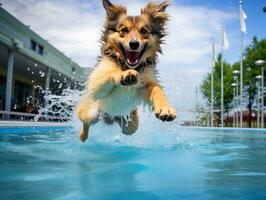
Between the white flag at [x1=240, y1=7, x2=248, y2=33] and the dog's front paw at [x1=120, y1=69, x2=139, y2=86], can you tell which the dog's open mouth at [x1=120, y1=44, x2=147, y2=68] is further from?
the white flag at [x1=240, y1=7, x2=248, y2=33]

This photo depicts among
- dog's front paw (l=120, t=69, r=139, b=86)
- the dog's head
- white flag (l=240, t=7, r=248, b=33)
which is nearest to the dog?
the dog's head

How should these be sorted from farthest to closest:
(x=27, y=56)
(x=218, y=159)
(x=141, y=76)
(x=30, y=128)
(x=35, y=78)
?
(x=35, y=78) < (x=27, y=56) < (x=30, y=128) < (x=141, y=76) < (x=218, y=159)

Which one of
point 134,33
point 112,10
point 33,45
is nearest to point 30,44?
point 33,45

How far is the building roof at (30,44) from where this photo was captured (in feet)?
48.9

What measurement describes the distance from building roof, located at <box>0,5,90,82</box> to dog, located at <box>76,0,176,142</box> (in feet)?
18.1

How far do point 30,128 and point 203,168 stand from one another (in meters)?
8.24

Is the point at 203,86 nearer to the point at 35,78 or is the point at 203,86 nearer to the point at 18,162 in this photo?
the point at 35,78

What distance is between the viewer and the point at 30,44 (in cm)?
1834

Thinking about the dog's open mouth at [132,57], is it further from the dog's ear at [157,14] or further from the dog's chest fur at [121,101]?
the dog's ear at [157,14]

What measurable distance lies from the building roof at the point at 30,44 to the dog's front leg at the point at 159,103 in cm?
620

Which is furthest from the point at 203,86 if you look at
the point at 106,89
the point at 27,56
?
the point at 106,89

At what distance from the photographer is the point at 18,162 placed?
136 inches

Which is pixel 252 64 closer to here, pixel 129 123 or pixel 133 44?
pixel 129 123

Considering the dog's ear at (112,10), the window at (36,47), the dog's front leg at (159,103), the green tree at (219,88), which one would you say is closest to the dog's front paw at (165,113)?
the dog's front leg at (159,103)
